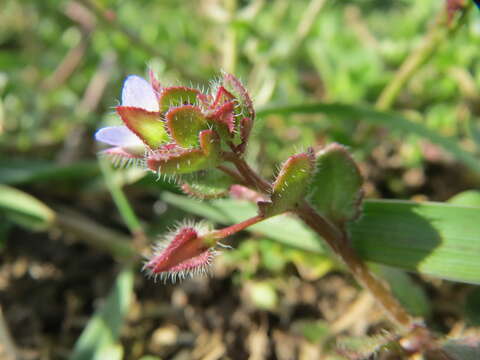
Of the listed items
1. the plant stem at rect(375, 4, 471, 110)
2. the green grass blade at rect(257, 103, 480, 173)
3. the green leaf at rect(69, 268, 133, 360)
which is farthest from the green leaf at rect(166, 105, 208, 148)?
the plant stem at rect(375, 4, 471, 110)

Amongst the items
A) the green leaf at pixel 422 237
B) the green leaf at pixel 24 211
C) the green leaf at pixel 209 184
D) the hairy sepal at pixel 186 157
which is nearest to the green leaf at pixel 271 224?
the green leaf at pixel 422 237

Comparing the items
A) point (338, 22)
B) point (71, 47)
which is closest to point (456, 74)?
point (338, 22)

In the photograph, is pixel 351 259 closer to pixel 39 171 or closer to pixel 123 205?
pixel 123 205

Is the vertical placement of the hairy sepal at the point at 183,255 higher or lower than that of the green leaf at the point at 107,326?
→ higher

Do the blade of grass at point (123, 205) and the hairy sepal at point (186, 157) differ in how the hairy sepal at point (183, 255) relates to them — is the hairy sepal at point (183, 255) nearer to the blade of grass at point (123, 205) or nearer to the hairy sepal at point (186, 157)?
the hairy sepal at point (186, 157)

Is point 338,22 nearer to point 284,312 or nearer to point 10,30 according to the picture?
point 284,312

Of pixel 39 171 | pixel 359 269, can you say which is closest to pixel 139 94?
pixel 359 269
